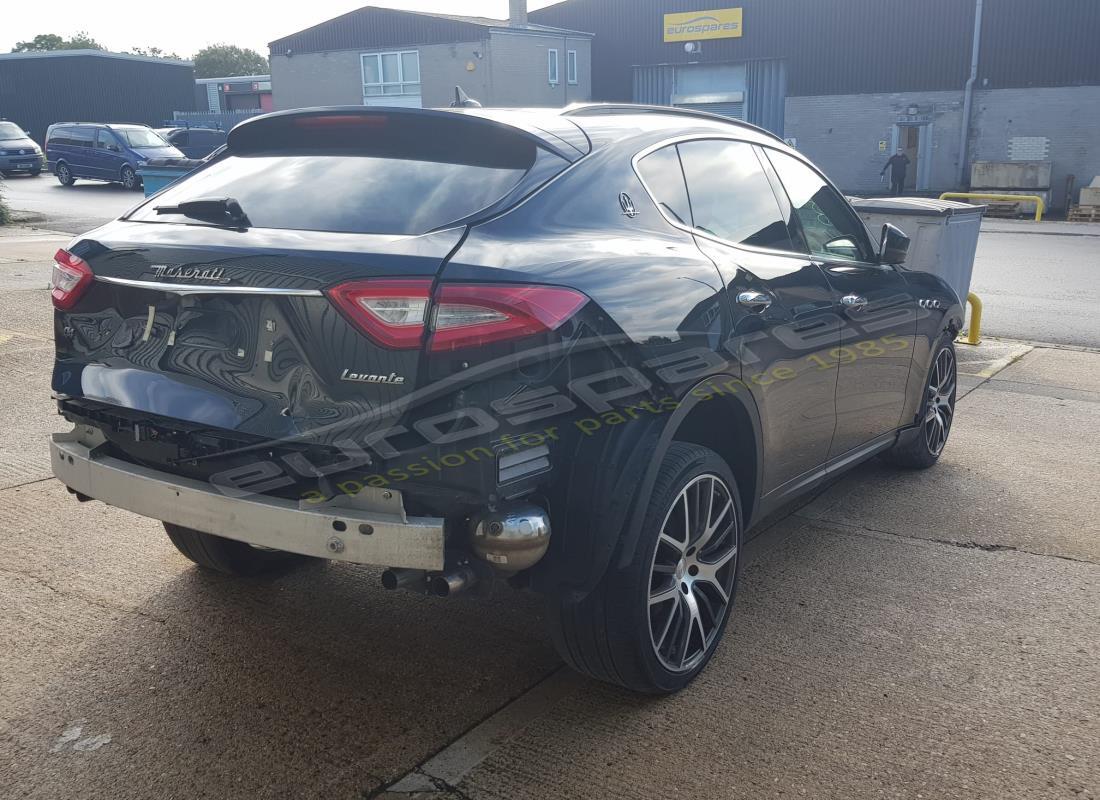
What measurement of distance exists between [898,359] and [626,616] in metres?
2.41

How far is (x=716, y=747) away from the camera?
3.02 metres

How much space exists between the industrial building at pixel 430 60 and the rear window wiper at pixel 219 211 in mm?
36539

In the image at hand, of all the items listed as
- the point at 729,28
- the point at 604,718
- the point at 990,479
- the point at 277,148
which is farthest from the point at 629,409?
the point at 729,28

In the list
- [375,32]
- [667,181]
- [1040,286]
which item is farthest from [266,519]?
[375,32]

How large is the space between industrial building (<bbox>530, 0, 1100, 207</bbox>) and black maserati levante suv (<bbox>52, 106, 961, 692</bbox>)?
2844 cm

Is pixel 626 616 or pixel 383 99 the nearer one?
pixel 626 616

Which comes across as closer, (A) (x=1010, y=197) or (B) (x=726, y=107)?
(A) (x=1010, y=197)

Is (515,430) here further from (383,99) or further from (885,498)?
(383,99)

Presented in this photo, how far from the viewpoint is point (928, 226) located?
8406 mm

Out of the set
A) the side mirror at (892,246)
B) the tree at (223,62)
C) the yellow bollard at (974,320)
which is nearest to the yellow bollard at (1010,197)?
the yellow bollard at (974,320)

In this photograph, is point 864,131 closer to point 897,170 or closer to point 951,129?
point 951,129

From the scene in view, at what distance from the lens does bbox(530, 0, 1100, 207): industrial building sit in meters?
32.0

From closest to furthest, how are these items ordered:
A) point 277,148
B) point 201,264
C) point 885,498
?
point 201,264, point 277,148, point 885,498

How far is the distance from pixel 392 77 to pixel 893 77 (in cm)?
1953
